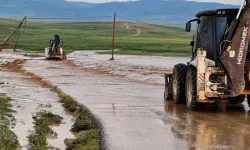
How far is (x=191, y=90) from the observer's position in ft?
49.1

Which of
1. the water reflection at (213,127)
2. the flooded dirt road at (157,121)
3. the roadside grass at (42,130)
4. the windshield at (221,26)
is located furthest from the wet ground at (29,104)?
the windshield at (221,26)

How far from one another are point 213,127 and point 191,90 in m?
2.44

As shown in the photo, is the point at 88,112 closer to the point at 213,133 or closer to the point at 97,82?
the point at 213,133

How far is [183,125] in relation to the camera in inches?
509

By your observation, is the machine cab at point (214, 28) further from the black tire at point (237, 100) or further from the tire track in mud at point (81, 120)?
the tire track in mud at point (81, 120)

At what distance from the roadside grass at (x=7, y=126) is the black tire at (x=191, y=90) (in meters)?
4.66

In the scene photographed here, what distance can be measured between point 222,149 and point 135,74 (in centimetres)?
1915

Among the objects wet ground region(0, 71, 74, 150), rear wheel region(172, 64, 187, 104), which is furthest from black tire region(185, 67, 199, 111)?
wet ground region(0, 71, 74, 150)

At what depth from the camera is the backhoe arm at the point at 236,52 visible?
13.6 m

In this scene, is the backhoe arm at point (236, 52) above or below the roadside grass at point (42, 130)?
above

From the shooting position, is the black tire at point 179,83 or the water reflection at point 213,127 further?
the black tire at point 179,83

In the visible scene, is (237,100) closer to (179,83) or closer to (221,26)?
(179,83)

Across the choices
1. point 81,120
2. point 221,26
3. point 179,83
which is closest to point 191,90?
point 179,83

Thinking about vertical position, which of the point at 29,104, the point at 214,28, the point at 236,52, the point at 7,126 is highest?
the point at 214,28
